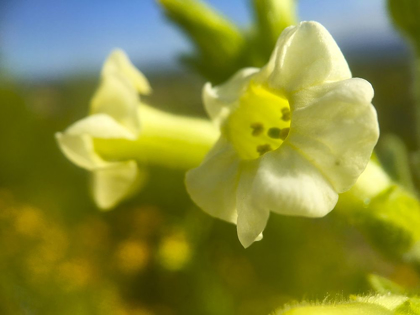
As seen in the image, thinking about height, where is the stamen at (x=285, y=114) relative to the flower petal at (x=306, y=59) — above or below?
below

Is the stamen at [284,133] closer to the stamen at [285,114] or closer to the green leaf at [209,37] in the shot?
the stamen at [285,114]

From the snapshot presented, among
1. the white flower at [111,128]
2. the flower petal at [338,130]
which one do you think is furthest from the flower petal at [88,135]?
the flower petal at [338,130]

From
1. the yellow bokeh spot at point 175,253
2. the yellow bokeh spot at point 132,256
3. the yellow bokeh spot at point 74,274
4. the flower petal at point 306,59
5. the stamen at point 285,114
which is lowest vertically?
the yellow bokeh spot at point 132,256

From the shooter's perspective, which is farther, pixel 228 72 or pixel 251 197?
pixel 228 72

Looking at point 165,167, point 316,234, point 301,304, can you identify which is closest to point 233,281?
point 316,234

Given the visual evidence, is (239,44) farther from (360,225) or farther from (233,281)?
(233,281)

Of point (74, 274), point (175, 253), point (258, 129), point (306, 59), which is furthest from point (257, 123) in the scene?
point (74, 274)

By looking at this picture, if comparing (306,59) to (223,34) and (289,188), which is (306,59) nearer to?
(289,188)
